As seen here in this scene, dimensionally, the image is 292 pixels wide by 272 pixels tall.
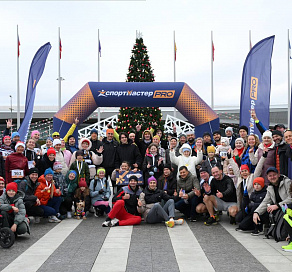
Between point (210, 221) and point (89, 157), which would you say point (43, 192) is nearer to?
point (89, 157)

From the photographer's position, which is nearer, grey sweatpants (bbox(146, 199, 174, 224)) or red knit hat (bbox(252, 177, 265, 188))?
red knit hat (bbox(252, 177, 265, 188))

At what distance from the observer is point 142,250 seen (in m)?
5.98

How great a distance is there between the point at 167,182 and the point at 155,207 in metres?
1.02

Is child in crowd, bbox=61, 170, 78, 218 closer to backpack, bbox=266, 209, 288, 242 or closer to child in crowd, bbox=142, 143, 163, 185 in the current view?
child in crowd, bbox=142, 143, 163, 185

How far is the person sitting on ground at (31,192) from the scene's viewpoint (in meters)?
8.06

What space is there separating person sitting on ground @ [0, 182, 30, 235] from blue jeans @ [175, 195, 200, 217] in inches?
137

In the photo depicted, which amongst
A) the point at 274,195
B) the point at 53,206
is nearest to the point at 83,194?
the point at 53,206

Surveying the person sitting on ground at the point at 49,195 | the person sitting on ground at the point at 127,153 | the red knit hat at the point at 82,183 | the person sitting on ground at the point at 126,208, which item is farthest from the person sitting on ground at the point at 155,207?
the person sitting on ground at the point at 49,195

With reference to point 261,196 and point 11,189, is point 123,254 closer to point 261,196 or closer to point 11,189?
point 11,189

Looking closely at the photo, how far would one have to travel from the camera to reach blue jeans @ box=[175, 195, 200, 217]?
8703 mm

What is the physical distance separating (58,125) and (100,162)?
9.96 ft

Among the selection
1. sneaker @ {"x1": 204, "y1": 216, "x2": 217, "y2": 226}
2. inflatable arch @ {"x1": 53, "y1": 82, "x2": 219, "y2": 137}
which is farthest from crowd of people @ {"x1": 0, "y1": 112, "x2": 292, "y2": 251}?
inflatable arch @ {"x1": 53, "y1": 82, "x2": 219, "y2": 137}

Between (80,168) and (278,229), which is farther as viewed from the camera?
(80,168)

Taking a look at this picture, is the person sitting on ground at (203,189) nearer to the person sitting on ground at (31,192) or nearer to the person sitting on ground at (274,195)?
the person sitting on ground at (274,195)
